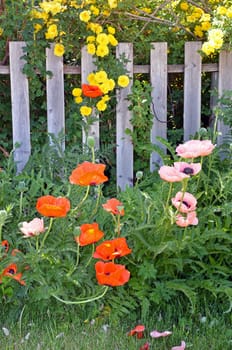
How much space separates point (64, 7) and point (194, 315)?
1.99m

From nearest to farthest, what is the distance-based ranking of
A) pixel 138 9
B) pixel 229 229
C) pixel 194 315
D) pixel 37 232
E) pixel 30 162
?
1. pixel 37 232
2. pixel 194 315
3. pixel 229 229
4. pixel 30 162
5. pixel 138 9

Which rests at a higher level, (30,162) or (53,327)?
(30,162)

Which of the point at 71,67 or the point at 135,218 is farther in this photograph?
the point at 71,67

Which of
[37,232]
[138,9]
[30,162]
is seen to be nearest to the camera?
[37,232]

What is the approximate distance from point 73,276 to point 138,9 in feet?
6.83

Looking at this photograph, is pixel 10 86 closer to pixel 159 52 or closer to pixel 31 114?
pixel 31 114

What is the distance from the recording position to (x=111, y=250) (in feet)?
8.36

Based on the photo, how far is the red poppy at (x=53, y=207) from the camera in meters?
2.42

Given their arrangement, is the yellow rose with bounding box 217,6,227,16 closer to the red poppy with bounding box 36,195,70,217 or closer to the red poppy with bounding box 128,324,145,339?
the red poppy with bounding box 36,195,70,217

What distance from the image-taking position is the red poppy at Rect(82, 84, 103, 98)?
370 centimetres

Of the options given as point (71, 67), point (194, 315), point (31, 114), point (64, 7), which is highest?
point (64, 7)

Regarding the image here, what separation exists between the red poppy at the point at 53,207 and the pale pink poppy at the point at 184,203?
46 centimetres

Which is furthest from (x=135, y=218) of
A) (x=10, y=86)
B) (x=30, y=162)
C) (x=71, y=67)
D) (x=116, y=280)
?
(x=10, y=86)

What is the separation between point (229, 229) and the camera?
9.78 ft
